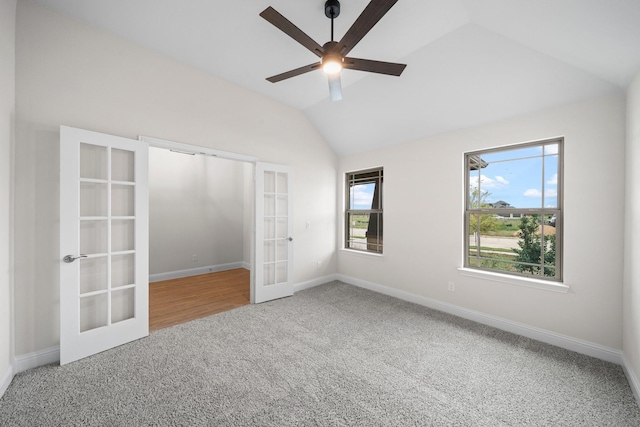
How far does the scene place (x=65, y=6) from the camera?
87.3 inches

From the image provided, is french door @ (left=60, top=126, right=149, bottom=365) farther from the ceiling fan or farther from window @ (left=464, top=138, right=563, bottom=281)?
window @ (left=464, top=138, right=563, bottom=281)

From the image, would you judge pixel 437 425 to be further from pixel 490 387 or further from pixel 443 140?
pixel 443 140

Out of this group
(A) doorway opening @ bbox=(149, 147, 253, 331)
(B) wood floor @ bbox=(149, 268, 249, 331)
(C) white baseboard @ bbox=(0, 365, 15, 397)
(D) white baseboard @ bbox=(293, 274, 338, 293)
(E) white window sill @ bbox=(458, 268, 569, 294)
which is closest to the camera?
(C) white baseboard @ bbox=(0, 365, 15, 397)

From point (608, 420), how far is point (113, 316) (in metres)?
4.12

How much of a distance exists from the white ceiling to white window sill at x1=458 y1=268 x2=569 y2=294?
1.85m

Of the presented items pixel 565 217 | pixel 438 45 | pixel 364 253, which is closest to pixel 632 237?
pixel 565 217

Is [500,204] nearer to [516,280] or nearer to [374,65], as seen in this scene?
[516,280]

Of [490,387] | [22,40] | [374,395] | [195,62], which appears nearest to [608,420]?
[490,387]

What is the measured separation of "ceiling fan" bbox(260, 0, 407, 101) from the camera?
1597mm

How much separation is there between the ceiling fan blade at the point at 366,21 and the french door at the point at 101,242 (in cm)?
228

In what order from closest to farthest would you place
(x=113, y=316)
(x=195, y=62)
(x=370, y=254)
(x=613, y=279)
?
(x=613, y=279)
(x=113, y=316)
(x=195, y=62)
(x=370, y=254)

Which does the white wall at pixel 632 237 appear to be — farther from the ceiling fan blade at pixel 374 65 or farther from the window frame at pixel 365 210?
the window frame at pixel 365 210

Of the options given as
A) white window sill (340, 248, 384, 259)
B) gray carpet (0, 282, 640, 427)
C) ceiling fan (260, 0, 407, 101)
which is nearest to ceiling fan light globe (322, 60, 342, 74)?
ceiling fan (260, 0, 407, 101)

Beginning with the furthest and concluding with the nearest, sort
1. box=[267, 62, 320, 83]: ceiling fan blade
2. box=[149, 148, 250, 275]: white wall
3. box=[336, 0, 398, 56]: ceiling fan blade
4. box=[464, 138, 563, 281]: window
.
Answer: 1. box=[149, 148, 250, 275]: white wall
2. box=[464, 138, 563, 281]: window
3. box=[267, 62, 320, 83]: ceiling fan blade
4. box=[336, 0, 398, 56]: ceiling fan blade
